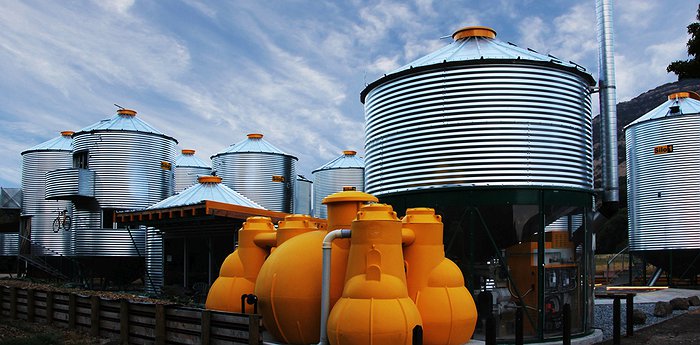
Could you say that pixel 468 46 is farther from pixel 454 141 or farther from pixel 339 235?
pixel 339 235

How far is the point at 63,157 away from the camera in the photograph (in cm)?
3944

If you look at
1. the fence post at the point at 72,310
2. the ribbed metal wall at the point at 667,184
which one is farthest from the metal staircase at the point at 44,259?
the ribbed metal wall at the point at 667,184

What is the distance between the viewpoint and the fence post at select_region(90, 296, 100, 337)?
14.3 metres

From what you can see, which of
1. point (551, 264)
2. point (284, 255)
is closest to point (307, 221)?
point (284, 255)

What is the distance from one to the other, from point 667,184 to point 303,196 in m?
21.8

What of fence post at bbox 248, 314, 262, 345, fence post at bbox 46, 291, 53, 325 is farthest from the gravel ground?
fence post at bbox 46, 291, 53, 325

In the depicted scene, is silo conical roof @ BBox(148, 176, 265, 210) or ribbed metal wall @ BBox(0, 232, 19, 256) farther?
ribbed metal wall @ BBox(0, 232, 19, 256)

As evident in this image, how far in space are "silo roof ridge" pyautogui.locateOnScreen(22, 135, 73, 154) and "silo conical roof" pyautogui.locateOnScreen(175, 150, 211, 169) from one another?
6715 millimetres

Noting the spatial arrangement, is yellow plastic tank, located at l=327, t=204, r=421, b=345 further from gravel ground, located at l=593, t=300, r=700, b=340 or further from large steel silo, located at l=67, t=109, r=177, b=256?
large steel silo, located at l=67, t=109, r=177, b=256

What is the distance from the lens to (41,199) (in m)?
38.8

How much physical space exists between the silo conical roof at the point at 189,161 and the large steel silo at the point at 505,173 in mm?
28647

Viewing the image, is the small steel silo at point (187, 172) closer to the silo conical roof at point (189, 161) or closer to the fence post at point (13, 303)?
the silo conical roof at point (189, 161)

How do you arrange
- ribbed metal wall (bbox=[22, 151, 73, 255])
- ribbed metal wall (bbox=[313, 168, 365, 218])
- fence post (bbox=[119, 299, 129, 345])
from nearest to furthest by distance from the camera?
fence post (bbox=[119, 299, 129, 345])
ribbed metal wall (bbox=[22, 151, 73, 255])
ribbed metal wall (bbox=[313, 168, 365, 218])

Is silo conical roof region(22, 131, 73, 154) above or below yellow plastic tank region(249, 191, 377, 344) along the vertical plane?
above
